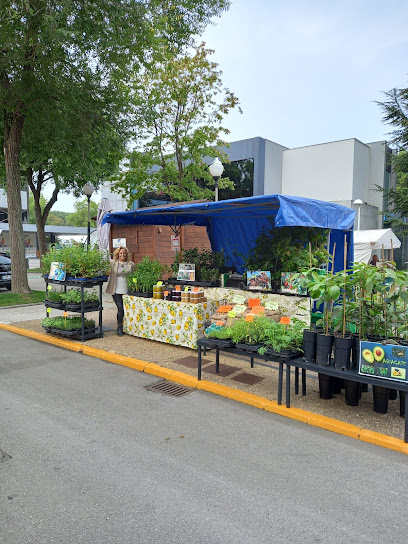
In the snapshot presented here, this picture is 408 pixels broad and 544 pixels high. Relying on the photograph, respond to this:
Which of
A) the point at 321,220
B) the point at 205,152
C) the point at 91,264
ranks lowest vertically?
the point at 91,264

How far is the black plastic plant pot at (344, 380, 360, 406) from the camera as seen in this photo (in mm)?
4685

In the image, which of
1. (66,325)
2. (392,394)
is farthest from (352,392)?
(66,325)

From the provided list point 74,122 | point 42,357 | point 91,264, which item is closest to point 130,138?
point 74,122

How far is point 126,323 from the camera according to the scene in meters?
8.14

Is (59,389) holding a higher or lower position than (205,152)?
lower

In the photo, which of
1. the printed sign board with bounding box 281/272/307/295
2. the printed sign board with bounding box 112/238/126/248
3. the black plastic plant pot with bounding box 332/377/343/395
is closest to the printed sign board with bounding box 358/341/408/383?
the black plastic plant pot with bounding box 332/377/343/395

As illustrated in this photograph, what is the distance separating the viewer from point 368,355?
13.5 ft

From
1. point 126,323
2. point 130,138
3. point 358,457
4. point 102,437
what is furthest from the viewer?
point 130,138

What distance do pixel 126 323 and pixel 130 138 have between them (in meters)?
8.61

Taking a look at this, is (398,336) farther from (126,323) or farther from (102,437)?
(126,323)

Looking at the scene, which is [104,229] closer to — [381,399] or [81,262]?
[81,262]

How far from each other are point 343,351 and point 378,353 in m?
0.36

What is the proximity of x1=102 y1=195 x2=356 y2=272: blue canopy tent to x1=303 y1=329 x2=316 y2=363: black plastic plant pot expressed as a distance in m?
1.73

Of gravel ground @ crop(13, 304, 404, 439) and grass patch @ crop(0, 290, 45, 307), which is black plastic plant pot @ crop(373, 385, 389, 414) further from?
grass patch @ crop(0, 290, 45, 307)
